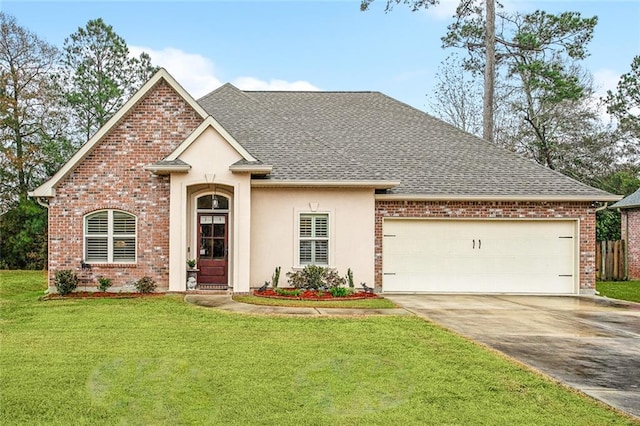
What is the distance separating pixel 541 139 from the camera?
30.6m

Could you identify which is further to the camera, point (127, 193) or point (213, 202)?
point (213, 202)

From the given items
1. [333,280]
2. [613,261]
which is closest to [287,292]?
[333,280]

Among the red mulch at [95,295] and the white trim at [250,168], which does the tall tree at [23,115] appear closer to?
the red mulch at [95,295]

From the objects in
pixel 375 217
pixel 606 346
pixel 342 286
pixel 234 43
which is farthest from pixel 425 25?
pixel 606 346

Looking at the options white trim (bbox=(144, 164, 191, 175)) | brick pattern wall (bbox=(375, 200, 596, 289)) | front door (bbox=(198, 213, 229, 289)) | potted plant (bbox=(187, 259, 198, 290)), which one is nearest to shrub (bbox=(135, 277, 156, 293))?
potted plant (bbox=(187, 259, 198, 290))

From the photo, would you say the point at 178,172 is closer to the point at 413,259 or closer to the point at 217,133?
the point at 217,133

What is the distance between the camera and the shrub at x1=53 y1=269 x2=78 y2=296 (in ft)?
44.5

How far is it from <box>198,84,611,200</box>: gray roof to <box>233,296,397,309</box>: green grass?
134 inches

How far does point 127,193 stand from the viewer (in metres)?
14.4

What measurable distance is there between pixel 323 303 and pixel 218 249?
151 inches

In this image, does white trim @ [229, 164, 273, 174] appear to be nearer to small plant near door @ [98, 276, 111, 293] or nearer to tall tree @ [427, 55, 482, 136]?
small plant near door @ [98, 276, 111, 293]

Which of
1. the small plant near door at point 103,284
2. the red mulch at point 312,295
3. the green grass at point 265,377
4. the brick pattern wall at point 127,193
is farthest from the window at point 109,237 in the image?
the green grass at point 265,377

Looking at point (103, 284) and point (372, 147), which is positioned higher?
point (372, 147)

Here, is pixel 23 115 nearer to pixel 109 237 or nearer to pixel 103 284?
pixel 109 237
